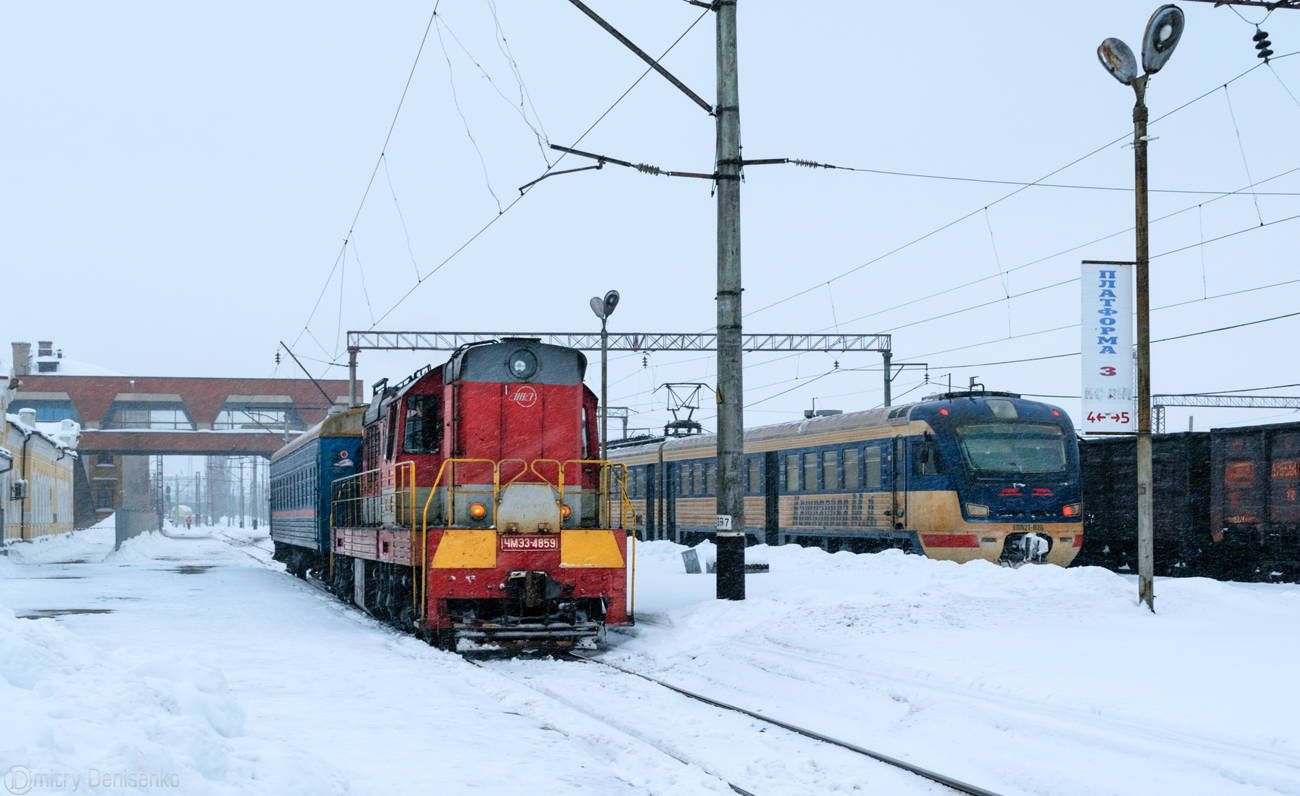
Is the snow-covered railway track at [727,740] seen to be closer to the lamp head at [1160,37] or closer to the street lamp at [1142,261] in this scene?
the street lamp at [1142,261]

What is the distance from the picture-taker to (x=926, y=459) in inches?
784

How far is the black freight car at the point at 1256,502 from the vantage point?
782 inches

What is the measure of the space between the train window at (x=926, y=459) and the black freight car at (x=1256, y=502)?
230 inches

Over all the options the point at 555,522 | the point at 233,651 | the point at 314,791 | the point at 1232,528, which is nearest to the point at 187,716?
the point at 314,791

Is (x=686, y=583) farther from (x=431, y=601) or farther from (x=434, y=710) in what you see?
(x=434, y=710)

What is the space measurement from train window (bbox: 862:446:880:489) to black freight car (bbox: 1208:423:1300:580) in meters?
6.32

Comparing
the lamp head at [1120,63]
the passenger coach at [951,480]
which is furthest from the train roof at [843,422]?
the lamp head at [1120,63]

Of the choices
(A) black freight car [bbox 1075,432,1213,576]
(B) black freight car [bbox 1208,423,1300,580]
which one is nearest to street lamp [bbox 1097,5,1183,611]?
(B) black freight car [bbox 1208,423,1300,580]

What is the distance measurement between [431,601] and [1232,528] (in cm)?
1559

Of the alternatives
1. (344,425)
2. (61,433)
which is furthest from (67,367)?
(344,425)

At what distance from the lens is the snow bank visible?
15.6 ft

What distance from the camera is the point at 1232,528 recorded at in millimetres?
20984

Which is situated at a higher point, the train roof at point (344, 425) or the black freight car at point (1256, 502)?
the train roof at point (344, 425)

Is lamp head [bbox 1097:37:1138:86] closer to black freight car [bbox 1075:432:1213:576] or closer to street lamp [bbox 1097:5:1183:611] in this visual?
street lamp [bbox 1097:5:1183:611]
